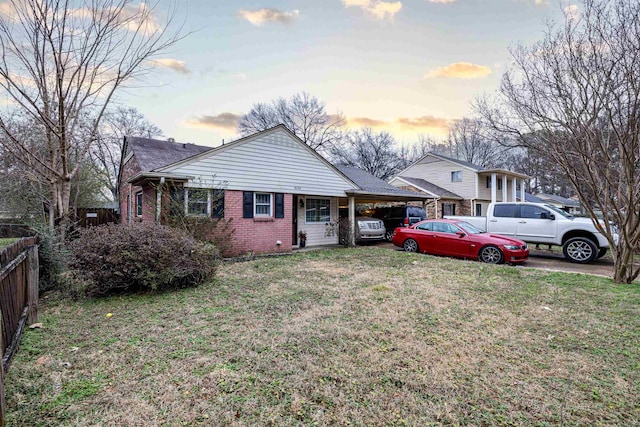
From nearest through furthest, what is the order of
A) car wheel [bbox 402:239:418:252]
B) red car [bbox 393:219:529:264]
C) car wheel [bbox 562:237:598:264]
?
red car [bbox 393:219:529:264], car wheel [bbox 562:237:598:264], car wheel [bbox 402:239:418:252]

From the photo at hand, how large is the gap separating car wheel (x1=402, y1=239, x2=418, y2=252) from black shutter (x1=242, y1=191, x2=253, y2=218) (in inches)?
228

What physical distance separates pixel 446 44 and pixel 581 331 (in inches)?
376

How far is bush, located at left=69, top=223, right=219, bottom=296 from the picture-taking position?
5301 mm

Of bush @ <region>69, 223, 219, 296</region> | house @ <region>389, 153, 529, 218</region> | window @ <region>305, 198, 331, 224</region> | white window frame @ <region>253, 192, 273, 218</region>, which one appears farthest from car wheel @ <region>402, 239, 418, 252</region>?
house @ <region>389, 153, 529, 218</region>

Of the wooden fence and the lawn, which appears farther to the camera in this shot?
the wooden fence

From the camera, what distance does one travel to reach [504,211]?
10938mm

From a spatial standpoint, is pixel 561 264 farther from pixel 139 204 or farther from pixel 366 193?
pixel 139 204

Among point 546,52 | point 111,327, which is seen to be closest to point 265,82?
point 546,52

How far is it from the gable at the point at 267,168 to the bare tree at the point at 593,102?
6876mm

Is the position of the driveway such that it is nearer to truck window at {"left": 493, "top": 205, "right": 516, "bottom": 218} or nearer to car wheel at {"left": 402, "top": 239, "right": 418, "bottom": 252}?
truck window at {"left": 493, "top": 205, "right": 516, "bottom": 218}

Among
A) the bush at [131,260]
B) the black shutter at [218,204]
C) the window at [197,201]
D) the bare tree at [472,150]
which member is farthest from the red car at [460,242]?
the bare tree at [472,150]

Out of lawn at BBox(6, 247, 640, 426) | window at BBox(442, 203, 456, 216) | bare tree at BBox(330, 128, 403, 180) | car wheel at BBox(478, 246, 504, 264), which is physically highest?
bare tree at BBox(330, 128, 403, 180)

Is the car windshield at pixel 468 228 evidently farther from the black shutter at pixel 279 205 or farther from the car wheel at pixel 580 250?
the black shutter at pixel 279 205

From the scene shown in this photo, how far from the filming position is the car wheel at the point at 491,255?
29.1 feet
